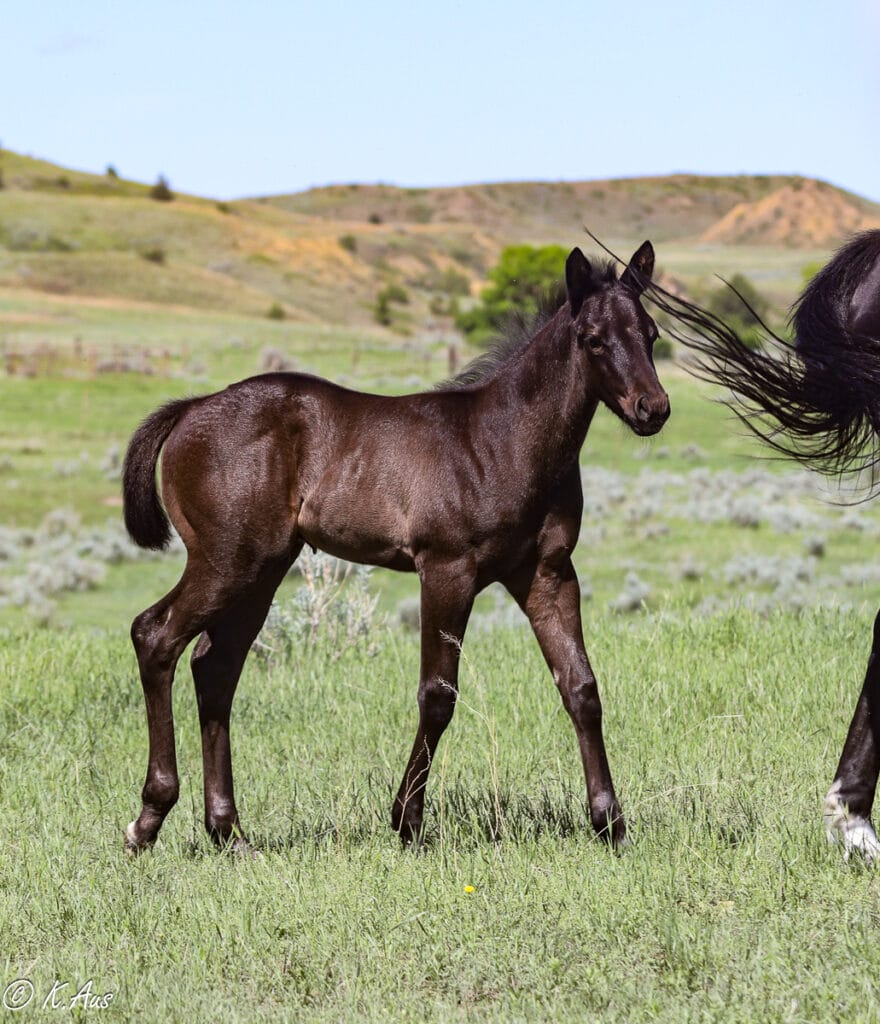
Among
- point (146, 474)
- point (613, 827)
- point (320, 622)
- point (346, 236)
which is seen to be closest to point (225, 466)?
point (146, 474)

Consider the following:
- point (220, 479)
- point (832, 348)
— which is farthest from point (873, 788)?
point (220, 479)

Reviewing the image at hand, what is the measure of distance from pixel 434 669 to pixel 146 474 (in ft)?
5.13

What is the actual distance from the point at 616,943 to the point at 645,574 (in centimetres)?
1663

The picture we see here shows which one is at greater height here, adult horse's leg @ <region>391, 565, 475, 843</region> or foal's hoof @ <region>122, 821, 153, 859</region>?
adult horse's leg @ <region>391, 565, 475, 843</region>

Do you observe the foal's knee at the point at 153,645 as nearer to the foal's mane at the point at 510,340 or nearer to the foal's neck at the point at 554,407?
the foal's mane at the point at 510,340

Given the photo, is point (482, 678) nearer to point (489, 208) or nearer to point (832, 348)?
point (832, 348)

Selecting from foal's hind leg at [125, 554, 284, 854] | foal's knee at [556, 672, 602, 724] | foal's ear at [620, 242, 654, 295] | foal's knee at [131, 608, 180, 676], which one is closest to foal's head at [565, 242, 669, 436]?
foal's ear at [620, 242, 654, 295]

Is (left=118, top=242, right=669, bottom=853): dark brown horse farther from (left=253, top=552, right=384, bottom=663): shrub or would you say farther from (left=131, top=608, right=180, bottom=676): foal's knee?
(left=253, top=552, right=384, bottom=663): shrub

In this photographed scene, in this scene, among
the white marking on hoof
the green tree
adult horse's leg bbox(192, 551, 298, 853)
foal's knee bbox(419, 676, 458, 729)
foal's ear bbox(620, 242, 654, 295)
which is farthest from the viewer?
the green tree

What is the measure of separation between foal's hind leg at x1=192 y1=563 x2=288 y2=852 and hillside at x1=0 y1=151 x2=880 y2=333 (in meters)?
20.0

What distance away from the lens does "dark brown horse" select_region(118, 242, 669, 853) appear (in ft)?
17.5

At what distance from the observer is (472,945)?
4.36 metres

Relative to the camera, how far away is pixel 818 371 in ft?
18.1

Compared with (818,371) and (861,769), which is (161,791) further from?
(818,371)
